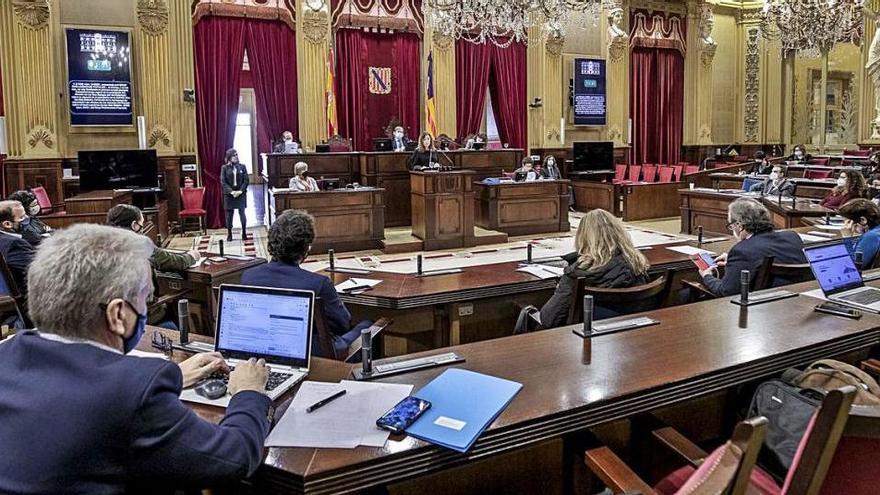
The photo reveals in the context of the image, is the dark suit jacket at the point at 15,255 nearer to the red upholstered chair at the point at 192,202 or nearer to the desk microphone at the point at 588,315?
the desk microphone at the point at 588,315

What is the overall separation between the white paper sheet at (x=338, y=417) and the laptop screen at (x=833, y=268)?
78.4 inches

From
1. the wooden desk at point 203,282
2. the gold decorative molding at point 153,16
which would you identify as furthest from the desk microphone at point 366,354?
the gold decorative molding at point 153,16

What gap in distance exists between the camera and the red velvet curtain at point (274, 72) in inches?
426

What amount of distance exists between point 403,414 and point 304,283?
4.30 feet

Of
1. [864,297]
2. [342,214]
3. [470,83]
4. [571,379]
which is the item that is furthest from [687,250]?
[470,83]

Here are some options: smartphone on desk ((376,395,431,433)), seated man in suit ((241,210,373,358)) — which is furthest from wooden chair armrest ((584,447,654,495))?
seated man in suit ((241,210,373,358))

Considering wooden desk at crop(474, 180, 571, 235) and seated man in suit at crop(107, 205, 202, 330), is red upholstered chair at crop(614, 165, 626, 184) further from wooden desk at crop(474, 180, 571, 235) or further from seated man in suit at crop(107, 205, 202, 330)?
seated man in suit at crop(107, 205, 202, 330)

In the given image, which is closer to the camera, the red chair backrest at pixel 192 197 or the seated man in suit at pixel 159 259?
the seated man in suit at pixel 159 259

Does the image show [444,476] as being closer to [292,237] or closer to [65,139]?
[292,237]

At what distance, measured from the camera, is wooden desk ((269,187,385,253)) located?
891 cm

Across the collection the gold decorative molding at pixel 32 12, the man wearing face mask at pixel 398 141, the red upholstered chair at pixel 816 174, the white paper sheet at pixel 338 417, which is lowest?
the white paper sheet at pixel 338 417

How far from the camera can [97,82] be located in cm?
998

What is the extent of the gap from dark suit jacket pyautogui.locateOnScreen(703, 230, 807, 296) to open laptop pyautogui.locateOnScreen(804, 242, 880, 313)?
0.51 metres

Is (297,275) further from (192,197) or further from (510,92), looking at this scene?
(510,92)
